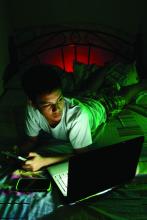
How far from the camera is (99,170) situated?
1.18 meters

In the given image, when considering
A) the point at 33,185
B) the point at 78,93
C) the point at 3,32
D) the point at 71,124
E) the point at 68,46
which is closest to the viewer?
the point at 33,185

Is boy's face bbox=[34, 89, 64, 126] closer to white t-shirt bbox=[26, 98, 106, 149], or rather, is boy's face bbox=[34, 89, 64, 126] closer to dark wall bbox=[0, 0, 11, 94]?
white t-shirt bbox=[26, 98, 106, 149]

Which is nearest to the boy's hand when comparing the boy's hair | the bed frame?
the boy's hair

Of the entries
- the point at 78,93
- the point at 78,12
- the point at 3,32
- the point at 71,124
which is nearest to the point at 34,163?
the point at 71,124

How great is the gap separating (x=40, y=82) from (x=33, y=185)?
0.55 m

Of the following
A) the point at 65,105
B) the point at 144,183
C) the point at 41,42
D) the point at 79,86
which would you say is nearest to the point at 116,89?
the point at 79,86

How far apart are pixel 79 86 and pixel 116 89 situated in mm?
439

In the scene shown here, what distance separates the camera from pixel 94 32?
2.96 meters

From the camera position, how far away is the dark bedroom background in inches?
111

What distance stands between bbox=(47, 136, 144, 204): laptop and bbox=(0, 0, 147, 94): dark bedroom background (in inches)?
74.0

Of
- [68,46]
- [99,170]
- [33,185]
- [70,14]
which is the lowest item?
[33,185]

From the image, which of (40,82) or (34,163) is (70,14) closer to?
(40,82)

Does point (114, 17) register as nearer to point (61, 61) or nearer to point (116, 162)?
point (61, 61)

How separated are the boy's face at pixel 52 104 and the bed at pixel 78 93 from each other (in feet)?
1.33
